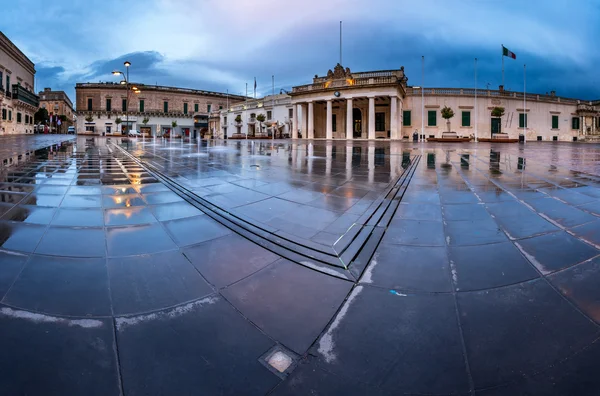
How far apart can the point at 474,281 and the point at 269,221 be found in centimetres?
222

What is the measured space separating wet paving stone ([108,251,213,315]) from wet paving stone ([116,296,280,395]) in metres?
0.13

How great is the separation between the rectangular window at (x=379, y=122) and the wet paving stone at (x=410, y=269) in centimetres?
4673

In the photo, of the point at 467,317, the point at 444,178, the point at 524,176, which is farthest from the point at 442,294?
the point at 524,176

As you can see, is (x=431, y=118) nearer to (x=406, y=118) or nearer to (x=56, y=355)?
(x=406, y=118)

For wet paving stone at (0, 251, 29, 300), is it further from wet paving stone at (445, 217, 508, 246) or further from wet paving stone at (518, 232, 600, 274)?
wet paving stone at (518, 232, 600, 274)

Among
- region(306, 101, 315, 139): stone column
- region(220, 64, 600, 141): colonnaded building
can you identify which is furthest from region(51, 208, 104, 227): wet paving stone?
region(306, 101, 315, 139): stone column

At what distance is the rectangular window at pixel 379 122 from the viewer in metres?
47.3

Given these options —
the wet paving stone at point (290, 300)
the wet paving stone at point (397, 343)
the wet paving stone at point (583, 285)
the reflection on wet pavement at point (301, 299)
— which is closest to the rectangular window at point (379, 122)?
the reflection on wet pavement at point (301, 299)

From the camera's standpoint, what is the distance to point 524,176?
758 cm

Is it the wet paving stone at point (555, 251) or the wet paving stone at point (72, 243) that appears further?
the wet paving stone at point (72, 243)

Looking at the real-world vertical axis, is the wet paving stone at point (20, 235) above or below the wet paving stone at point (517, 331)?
above

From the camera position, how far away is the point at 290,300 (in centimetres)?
223

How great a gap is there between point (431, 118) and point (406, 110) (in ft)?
11.3

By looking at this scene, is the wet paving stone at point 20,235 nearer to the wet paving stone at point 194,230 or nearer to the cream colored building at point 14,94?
the wet paving stone at point 194,230
